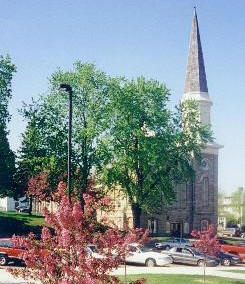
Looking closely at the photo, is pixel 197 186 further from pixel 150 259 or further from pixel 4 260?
pixel 4 260

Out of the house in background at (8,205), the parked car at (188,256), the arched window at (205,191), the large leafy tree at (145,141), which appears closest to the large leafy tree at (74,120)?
the large leafy tree at (145,141)

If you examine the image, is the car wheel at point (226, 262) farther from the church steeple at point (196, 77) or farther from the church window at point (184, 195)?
the church steeple at point (196, 77)

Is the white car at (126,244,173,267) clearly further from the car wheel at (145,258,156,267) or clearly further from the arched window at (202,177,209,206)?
the arched window at (202,177,209,206)

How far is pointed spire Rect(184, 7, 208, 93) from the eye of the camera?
208 feet

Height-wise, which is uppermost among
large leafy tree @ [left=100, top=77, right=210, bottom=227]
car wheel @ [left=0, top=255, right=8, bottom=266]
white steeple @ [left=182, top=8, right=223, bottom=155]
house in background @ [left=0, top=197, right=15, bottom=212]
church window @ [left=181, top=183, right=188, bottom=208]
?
white steeple @ [left=182, top=8, right=223, bottom=155]

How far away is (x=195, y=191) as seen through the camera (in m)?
63.3

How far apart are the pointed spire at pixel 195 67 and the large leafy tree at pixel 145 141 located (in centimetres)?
1631

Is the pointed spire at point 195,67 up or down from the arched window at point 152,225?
up

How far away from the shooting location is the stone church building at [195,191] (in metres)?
61.2

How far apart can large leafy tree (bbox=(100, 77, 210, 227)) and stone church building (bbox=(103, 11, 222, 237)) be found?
1325cm

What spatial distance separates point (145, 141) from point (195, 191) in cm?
2152

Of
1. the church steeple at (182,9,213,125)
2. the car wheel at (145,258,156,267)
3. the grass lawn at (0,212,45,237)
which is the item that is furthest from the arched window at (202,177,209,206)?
the car wheel at (145,258,156,267)

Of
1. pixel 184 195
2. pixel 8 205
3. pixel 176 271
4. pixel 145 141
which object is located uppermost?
pixel 145 141

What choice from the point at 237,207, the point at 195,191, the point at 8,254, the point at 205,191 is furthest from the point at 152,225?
the point at 237,207
